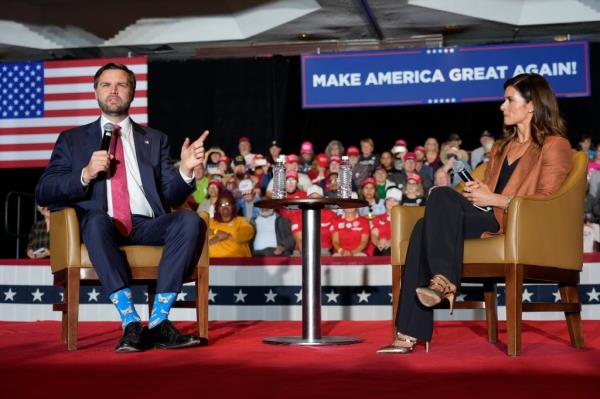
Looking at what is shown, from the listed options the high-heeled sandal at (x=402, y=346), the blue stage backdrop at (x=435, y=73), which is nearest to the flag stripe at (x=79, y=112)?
the blue stage backdrop at (x=435, y=73)

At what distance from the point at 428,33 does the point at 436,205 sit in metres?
8.51

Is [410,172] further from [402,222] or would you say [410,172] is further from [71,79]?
[402,222]

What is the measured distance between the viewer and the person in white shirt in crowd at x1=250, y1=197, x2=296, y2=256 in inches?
297

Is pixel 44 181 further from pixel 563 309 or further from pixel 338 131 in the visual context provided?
pixel 338 131

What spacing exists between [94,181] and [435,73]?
7.17m

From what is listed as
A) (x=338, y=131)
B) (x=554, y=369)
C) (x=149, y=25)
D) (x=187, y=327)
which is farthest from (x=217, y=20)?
(x=554, y=369)

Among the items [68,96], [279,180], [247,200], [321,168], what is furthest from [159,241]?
[68,96]

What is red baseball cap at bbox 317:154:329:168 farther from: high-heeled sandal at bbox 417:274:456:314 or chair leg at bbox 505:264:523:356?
high-heeled sandal at bbox 417:274:456:314

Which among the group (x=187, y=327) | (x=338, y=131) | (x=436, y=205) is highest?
→ (x=338, y=131)

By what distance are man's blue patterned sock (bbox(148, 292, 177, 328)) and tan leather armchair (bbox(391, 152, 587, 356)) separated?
36.1 inches

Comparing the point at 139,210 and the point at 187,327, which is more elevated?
the point at 139,210

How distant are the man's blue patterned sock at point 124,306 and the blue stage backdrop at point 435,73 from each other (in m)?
7.38

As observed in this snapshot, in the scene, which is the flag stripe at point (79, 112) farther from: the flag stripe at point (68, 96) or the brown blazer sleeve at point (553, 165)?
the brown blazer sleeve at point (553, 165)

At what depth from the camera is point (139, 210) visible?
3910 mm
